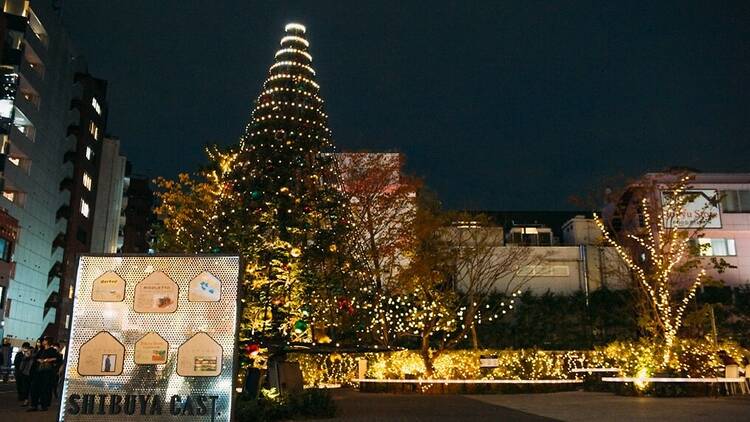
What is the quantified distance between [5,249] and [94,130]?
19.6 metres

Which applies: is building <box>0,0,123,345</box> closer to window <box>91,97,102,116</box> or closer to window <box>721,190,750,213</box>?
window <box>91,97,102,116</box>

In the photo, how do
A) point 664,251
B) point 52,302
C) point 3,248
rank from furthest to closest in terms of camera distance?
point 52,302, point 3,248, point 664,251

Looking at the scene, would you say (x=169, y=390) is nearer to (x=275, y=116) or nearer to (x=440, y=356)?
(x=275, y=116)

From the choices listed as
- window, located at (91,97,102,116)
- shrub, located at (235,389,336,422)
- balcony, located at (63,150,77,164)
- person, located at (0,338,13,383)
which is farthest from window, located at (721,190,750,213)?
window, located at (91,97,102,116)

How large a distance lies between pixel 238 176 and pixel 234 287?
280 inches

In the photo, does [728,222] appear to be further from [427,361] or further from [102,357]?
[102,357]

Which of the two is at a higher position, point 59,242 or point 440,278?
point 59,242

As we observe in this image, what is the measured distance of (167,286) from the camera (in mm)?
6051

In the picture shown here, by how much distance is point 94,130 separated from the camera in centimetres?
5338

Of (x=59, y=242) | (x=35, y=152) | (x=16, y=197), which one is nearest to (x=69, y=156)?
(x=35, y=152)

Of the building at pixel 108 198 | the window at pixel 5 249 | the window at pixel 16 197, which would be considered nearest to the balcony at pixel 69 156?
the building at pixel 108 198

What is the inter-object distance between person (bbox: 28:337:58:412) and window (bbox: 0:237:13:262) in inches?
1083

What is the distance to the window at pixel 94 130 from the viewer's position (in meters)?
52.3

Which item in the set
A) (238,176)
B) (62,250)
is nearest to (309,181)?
(238,176)
